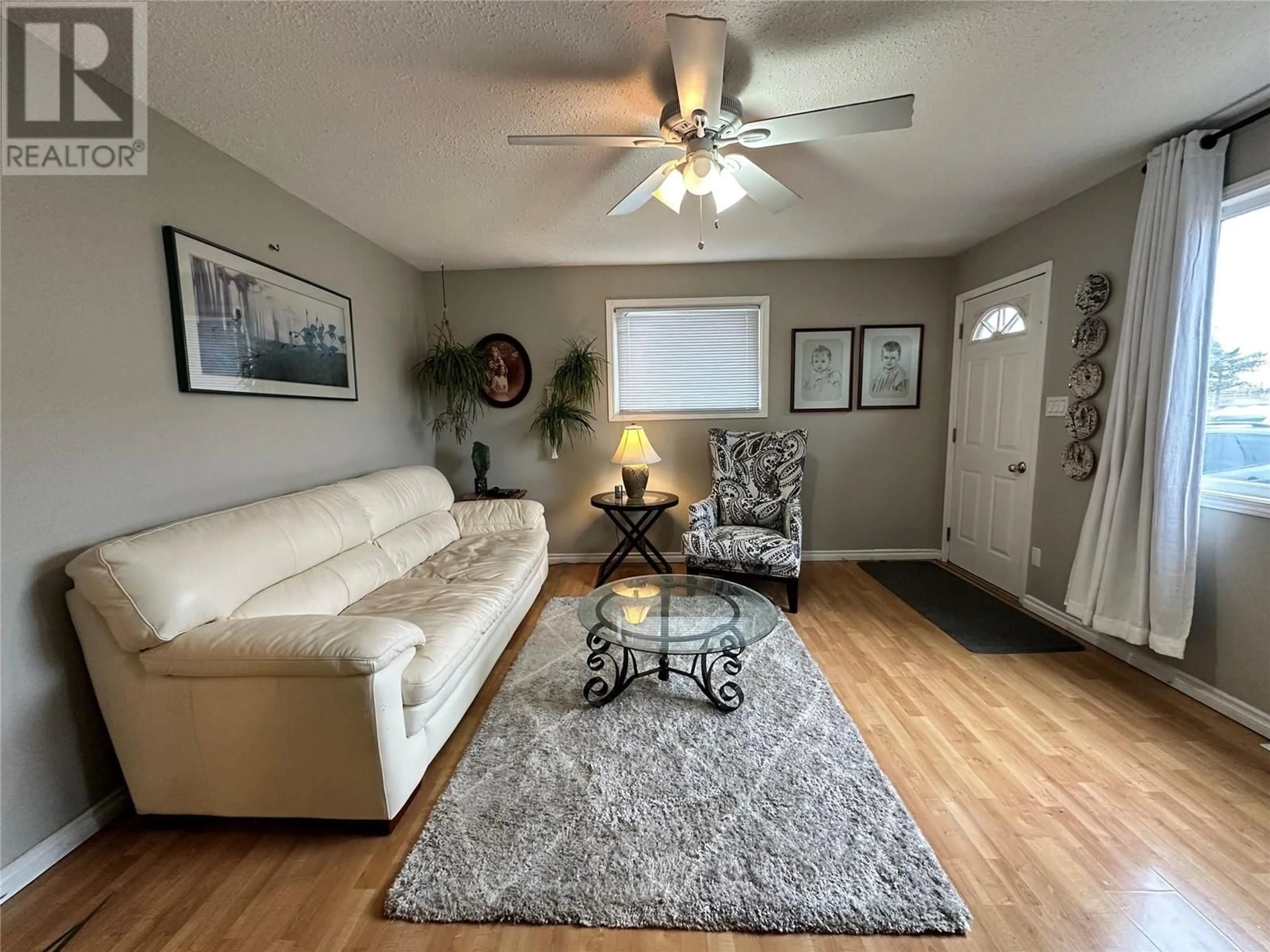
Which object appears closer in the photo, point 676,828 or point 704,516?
point 676,828

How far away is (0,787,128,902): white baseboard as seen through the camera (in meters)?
1.31

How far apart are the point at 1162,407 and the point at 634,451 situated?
2674 millimetres

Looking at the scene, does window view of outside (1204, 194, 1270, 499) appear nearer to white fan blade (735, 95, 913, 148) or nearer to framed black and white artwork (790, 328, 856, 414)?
white fan blade (735, 95, 913, 148)

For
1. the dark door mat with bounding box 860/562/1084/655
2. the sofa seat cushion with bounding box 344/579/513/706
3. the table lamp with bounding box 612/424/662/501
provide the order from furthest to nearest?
the table lamp with bounding box 612/424/662/501 → the dark door mat with bounding box 860/562/1084/655 → the sofa seat cushion with bounding box 344/579/513/706

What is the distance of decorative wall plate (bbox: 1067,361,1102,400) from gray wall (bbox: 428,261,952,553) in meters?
1.22

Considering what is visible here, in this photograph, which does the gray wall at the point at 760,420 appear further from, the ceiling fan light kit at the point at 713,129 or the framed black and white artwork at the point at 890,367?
the ceiling fan light kit at the point at 713,129

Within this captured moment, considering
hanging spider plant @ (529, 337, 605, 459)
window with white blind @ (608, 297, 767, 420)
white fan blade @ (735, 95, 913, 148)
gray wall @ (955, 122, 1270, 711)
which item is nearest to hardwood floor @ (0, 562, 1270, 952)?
gray wall @ (955, 122, 1270, 711)

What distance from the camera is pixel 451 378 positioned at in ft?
11.6

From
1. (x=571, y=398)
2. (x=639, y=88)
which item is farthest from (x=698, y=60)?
(x=571, y=398)

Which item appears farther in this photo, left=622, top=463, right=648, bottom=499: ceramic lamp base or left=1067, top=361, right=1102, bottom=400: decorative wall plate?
left=622, top=463, right=648, bottom=499: ceramic lamp base

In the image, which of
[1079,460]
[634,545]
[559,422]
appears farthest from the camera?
[559,422]

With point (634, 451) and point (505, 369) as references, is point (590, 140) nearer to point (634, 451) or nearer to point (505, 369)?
point (634, 451)

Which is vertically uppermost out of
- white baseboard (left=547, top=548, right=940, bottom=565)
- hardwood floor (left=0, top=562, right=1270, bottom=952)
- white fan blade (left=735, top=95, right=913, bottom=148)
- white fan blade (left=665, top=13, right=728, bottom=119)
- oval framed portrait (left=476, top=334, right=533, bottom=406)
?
white fan blade (left=665, top=13, right=728, bottom=119)

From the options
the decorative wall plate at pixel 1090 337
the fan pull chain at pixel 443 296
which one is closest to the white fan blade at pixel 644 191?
the fan pull chain at pixel 443 296
